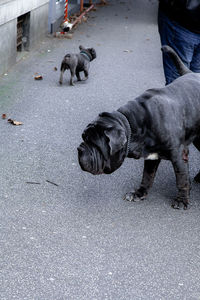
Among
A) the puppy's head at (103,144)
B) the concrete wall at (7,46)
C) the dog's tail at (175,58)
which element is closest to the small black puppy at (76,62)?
the concrete wall at (7,46)

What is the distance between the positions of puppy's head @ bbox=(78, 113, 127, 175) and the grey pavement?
0.67 meters

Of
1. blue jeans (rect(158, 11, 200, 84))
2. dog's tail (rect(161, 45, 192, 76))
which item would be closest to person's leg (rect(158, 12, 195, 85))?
blue jeans (rect(158, 11, 200, 84))

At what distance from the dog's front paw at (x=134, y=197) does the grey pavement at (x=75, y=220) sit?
0.07m

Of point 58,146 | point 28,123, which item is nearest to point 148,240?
point 58,146

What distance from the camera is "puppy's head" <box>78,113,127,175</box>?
13.9 ft

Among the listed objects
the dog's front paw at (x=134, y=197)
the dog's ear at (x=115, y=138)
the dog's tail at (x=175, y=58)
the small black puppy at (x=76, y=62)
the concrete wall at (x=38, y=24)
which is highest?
the dog's tail at (x=175, y=58)

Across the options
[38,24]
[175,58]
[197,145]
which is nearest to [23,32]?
[38,24]

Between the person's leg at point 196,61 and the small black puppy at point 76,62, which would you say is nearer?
the person's leg at point 196,61

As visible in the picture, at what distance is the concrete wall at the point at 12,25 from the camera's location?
345 inches

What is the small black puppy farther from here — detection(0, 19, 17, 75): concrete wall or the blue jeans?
the blue jeans

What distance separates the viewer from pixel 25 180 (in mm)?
5445

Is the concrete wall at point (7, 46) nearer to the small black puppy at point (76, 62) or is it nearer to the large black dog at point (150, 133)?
the small black puppy at point (76, 62)

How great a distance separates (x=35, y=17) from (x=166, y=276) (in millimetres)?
8024

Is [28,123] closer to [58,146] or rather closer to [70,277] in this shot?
[58,146]
